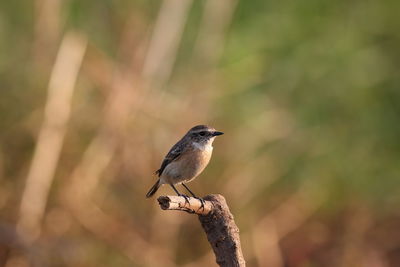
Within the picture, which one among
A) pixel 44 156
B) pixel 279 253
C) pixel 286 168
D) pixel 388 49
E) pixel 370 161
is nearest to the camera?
pixel 44 156

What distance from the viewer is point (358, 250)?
8398 millimetres

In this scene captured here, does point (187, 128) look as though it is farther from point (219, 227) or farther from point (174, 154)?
point (219, 227)

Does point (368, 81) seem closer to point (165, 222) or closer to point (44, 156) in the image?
point (165, 222)

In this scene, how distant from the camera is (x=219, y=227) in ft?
13.7

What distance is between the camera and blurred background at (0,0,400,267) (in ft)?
26.2

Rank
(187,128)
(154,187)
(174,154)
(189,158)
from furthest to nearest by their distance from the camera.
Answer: (187,128) < (154,187) < (174,154) < (189,158)

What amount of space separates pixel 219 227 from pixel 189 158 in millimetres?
2157

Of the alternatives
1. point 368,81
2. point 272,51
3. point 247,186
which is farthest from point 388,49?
point 247,186

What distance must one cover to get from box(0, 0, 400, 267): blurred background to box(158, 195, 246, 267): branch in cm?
366

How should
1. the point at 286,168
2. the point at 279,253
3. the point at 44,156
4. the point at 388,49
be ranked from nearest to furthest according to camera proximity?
the point at 44,156 → the point at 279,253 → the point at 286,168 → the point at 388,49

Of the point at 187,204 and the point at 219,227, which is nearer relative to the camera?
the point at 219,227

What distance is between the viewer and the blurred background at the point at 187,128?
798 cm

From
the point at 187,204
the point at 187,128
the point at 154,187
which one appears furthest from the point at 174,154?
the point at 187,204

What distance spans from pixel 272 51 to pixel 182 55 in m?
1.36
